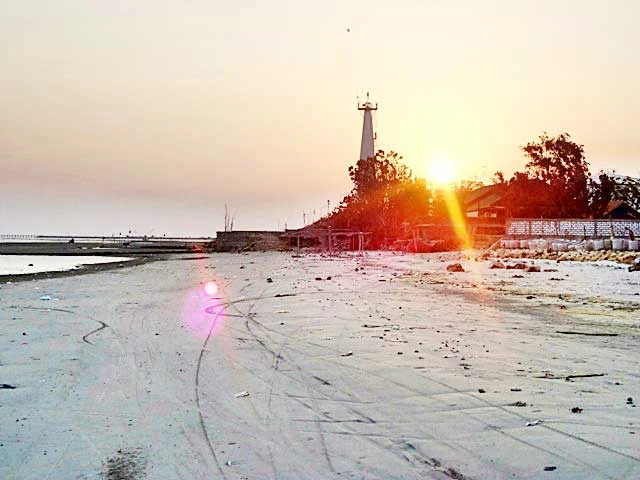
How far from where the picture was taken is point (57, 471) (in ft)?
13.2

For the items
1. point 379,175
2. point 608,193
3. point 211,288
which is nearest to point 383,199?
point 379,175

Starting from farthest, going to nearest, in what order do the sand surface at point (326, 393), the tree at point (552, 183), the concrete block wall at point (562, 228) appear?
1. the tree at point (552, 183)
2. the concrete block wall at point (562, 228)
3. the sand surface at point (326, 393)

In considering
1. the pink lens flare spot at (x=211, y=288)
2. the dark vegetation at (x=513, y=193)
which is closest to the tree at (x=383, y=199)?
the dark vegetation at (x=513, y=193)

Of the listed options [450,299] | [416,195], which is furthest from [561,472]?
[416,195]

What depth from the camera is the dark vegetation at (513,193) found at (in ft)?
159

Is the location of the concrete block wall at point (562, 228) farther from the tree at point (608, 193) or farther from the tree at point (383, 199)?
the tree at point (383, 199)

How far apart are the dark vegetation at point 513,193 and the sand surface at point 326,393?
127ft

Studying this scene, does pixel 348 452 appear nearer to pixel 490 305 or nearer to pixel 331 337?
pixel 331 337

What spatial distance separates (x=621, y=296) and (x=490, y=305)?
312 cm

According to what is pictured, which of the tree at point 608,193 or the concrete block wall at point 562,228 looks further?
the tree at point 608,193

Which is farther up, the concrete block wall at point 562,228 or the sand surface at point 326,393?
the concrete block wall at point 562,228

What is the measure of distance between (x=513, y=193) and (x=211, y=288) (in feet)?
119

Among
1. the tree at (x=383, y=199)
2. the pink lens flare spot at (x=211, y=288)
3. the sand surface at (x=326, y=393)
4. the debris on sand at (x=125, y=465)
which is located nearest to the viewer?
the debris on sand at (x=125, y=465)

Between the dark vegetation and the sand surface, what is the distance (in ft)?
127
